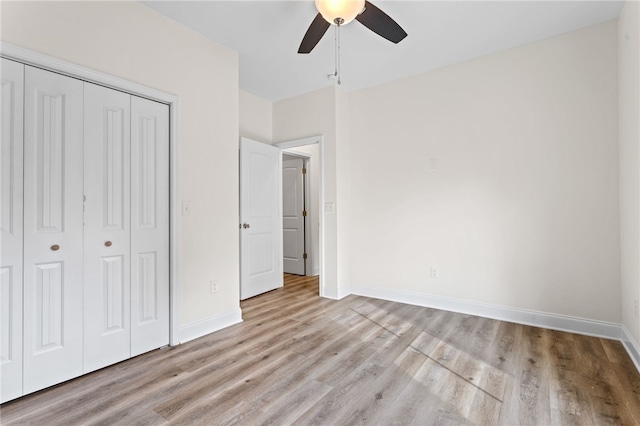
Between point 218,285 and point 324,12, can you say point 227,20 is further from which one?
point 218,285

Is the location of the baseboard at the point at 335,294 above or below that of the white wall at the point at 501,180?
below

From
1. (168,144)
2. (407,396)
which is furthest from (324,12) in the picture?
(407,396)

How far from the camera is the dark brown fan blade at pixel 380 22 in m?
1.99

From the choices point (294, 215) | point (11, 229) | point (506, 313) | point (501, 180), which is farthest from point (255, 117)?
point (506, 313)

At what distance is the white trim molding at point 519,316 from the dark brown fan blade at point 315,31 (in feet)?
9.37

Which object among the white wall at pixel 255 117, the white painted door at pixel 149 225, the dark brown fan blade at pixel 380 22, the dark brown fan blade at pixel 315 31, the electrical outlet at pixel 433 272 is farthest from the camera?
the white wall at pixel 255 117

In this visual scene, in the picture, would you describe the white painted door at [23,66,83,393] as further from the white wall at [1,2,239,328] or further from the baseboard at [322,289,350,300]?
the baseboard at [322,289,350,300]

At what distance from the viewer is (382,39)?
288 cm

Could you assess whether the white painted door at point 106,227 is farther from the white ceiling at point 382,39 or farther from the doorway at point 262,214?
the doorway at point 262,214

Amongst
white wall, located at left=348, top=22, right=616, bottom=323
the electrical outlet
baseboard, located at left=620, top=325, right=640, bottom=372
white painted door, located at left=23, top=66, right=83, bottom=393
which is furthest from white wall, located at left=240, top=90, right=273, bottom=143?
baseboard, located at left=620, top=325, right=640, bottom=372

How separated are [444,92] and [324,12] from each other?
205cm

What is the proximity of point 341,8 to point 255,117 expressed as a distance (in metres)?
2.65

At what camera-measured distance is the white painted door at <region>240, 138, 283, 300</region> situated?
157 inches

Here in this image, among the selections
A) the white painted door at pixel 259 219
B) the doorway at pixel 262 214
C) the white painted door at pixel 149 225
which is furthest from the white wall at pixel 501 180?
the white painted door at pixel 149 225
